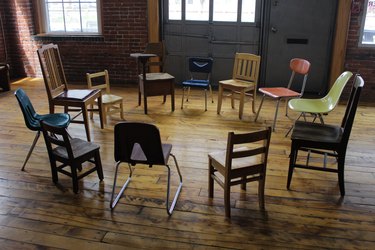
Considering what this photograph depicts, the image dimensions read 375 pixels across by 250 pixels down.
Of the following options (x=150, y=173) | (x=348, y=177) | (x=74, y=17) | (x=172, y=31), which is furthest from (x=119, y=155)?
(x=74, y=17)

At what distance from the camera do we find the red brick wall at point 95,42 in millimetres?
6512

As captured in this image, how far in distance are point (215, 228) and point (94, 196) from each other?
3.41ft

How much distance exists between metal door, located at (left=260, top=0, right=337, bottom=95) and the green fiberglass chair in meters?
2.17

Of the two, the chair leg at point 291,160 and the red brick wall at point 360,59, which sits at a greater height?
the red brick wall at point 360,59

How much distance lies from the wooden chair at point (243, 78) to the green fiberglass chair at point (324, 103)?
0.89 m

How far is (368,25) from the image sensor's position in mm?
5695

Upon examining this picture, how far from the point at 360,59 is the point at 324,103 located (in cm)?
227

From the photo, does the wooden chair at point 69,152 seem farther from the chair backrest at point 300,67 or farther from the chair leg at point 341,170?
the chair backrest at point 300,67

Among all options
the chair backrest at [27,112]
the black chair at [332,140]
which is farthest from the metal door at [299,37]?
the chair backrest at [27,112]

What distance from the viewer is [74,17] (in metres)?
6.84

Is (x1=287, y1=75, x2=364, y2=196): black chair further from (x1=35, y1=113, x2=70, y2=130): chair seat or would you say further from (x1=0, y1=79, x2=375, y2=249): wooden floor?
(x1=35, y1=113, x2=70, y2=130): chair seat

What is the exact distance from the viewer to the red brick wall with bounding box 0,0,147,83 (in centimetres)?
651

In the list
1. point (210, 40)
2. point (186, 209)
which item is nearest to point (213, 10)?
point (210, 40)

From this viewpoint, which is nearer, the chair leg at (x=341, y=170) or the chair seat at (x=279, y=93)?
the chair leg at (x=341, y=170)
